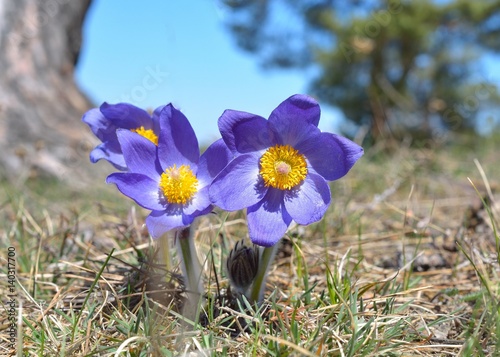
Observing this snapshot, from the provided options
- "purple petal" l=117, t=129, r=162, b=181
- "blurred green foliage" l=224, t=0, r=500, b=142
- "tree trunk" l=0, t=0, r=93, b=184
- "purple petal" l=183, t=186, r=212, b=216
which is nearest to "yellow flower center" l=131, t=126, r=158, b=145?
"purple petal" l=117, t=129, r=162, b=181

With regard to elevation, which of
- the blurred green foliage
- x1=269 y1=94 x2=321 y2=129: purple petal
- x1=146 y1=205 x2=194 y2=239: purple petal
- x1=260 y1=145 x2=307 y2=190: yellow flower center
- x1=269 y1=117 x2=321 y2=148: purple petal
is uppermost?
x1=269 y1=94 x2=321 y2=129: purple petal

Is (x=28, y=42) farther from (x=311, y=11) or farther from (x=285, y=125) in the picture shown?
(x=311, y=11)

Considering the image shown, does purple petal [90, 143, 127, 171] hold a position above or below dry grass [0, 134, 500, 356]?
above

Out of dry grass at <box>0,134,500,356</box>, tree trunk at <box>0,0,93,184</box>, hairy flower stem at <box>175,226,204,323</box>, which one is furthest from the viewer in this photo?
tree trunk at <box>0,0,93,184</box>

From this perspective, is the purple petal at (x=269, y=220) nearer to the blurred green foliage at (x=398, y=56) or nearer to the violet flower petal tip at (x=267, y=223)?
the violet flower petal tip at (x=267, y=223)

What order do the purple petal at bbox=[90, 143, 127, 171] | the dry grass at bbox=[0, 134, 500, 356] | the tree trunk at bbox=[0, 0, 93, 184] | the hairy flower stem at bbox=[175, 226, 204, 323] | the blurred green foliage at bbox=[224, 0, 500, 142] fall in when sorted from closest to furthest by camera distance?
the dry grass at bbox=[0, 134, 500, 356]
the hairy flower stem at bbox=[175, 226, 204, 323]
the purple petal at bbox=[90, 143, 127, 171]
the tree trunk at bbox=[0, 0, 93, 184]
the blurred green foliage at bbox=[224, 0, 500, 142]

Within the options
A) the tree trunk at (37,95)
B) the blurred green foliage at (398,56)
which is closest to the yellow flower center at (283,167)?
the tree trunk at (37,95)

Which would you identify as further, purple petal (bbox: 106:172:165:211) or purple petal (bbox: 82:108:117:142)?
purple petal (bbox: 82:108:117:142)

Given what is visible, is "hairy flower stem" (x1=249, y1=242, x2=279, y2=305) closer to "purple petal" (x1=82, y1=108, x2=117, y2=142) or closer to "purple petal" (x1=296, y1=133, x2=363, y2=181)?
"purple petal" (x1=296, y1=133, x2=363, y2=181)

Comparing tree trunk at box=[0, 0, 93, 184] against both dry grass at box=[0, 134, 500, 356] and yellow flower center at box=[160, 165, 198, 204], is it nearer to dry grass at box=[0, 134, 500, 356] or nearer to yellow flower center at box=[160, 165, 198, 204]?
dry grass at box=[0, 134, 500, 356]
